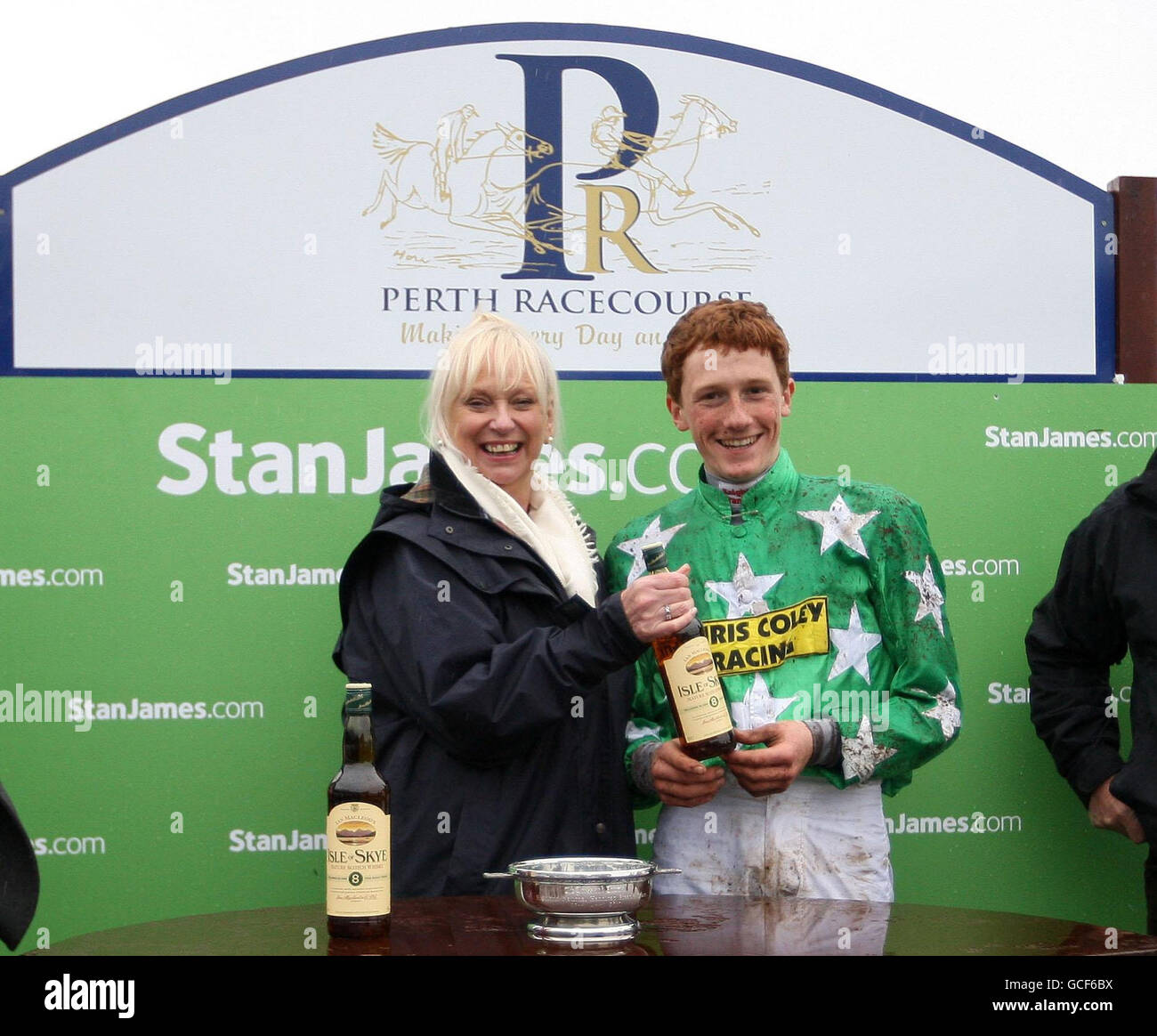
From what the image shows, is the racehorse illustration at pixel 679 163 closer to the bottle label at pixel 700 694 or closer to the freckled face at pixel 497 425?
the freckled face at pixel 497 425

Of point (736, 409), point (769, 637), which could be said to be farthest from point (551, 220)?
point (769, 637)

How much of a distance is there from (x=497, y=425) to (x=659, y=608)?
Answer: 561mm

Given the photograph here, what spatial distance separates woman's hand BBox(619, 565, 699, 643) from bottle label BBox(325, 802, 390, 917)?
24.4 inches

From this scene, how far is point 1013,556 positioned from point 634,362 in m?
1.03

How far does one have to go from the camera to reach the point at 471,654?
7.37ft

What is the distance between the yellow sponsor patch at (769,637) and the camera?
2414mm

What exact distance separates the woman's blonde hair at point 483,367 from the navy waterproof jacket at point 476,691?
0.41 ft

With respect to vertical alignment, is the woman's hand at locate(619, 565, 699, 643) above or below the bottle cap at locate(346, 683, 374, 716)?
above

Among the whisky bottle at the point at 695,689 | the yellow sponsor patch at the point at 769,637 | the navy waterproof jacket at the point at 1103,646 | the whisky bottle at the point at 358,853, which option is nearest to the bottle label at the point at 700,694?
the whisky bottle at the point at 695,689

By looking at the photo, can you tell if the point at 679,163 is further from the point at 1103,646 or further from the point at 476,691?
the point at 476,691

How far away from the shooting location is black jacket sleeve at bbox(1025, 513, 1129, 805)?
2.86 metres

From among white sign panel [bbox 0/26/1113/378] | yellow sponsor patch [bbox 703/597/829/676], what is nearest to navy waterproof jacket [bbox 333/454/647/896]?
yellow sponsor patch [bbox 703/597/829/676]

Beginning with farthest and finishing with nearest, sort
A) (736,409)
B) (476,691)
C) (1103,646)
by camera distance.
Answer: (1103,646)
(736,409)
(476,691)

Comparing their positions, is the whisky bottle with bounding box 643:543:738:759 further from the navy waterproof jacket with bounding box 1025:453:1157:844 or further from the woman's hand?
the navy waterproof jacket with bounding box 1025:453:1157:844
